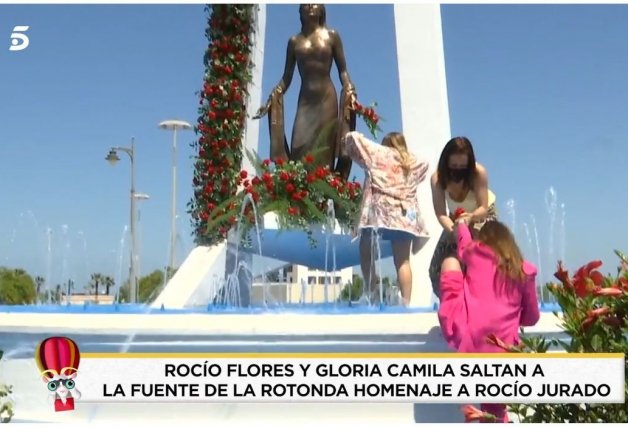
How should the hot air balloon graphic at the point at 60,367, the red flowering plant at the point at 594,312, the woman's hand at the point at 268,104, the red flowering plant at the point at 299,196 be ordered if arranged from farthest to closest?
1. the woman's hand at the point at 268,104
2. the red flowering plant at the point at 299,196
3. the hot air balloon graphic at the point at 60,367
4. the red flowering plant at the point at 594,312

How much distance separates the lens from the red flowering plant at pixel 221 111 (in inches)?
290

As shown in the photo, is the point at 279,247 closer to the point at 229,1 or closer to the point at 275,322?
the point at 229,1

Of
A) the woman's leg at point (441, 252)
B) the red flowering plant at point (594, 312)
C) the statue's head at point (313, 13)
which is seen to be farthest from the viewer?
the statue's head at point (313, 13)

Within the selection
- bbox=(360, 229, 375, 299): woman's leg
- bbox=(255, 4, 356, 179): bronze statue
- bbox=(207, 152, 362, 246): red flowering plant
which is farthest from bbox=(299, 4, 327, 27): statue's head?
bbox=(360, 229, 375, 299): woman's leg

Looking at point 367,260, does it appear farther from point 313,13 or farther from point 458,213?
point 313,13

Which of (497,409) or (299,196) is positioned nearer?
(497,409)

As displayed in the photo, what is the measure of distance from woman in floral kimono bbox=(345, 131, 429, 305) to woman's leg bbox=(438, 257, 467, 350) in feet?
6.30

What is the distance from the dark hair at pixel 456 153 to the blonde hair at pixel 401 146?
4.60 ft

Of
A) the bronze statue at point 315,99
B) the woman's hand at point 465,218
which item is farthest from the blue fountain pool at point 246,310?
the bronze statue at point 315,99

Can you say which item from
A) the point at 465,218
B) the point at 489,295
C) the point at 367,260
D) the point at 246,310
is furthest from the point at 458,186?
the point at 367,260

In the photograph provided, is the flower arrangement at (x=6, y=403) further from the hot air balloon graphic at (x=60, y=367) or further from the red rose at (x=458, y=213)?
the red rose at (x=458, y=213)

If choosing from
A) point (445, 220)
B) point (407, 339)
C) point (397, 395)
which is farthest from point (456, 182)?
point (397, 395)

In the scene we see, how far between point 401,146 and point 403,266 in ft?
3.04

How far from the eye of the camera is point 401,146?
19.4 ft
